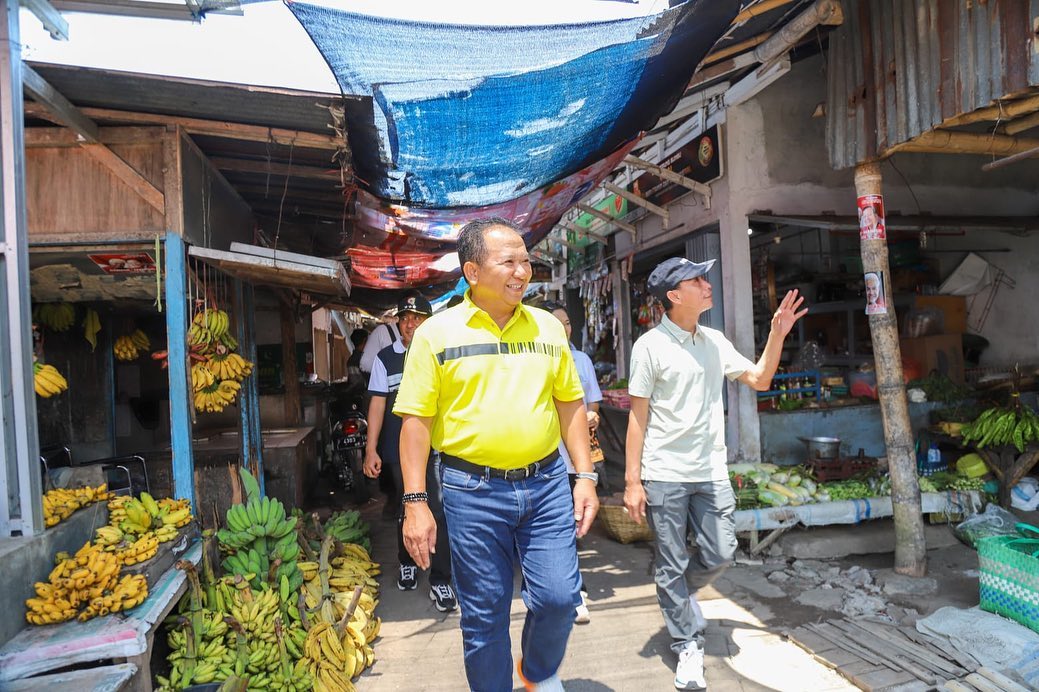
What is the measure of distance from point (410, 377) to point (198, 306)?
3.28m

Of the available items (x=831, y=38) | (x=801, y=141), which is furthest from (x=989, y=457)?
(x=831, y=38)

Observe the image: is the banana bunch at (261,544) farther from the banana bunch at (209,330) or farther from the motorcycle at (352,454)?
the motorcycle at (352,454)

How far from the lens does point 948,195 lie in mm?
7441

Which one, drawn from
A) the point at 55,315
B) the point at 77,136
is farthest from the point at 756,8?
the point at 55,315

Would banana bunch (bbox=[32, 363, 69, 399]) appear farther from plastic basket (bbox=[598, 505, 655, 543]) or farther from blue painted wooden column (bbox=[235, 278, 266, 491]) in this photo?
plastic basket (bbox=[598, 505, 655, 543])

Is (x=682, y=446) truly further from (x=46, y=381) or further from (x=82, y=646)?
(x=46, y=381)

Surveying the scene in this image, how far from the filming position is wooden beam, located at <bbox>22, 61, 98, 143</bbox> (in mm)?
3369

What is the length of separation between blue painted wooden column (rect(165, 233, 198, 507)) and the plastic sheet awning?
1.40 meters

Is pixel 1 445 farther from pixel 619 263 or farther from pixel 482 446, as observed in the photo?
pixel 619 263

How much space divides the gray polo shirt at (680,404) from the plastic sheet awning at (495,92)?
165 centimetres

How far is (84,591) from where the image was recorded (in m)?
2.99

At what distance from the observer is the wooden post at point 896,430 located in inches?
189

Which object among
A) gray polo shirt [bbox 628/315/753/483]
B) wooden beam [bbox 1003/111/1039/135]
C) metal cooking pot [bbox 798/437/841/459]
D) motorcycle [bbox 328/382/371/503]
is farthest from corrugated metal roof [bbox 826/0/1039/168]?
motorcycle [bbox 328/382/371/503]

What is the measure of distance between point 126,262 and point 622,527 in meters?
4.69
